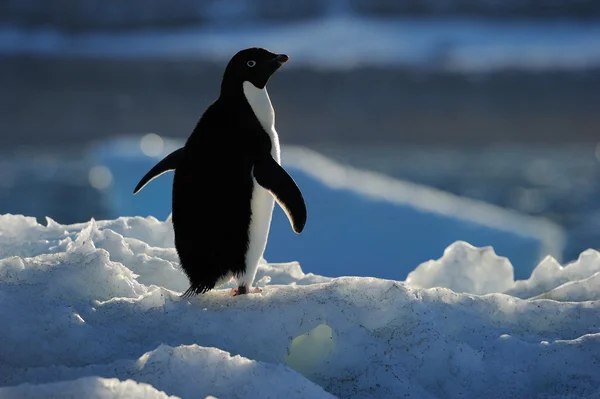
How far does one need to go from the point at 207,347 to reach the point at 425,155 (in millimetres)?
20197

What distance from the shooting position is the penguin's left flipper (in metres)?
2.36

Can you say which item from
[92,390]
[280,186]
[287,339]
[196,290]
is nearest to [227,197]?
[280,186]

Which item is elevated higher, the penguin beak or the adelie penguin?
the penguin beak

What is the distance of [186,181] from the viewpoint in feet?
7.77

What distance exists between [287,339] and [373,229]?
364cm

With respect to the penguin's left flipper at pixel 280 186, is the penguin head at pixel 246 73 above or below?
above

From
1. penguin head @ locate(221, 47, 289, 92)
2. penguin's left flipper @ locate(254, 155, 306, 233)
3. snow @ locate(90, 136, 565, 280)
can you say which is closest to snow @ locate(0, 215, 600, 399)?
penguin's left flipper @ locate(254, 155, 306, 233)

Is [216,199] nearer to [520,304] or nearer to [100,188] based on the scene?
[520,304]

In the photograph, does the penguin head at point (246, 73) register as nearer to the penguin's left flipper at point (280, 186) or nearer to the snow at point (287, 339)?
the penguin's left flipper at point (280, 186)

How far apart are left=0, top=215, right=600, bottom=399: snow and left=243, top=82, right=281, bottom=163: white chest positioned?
18.5 inches

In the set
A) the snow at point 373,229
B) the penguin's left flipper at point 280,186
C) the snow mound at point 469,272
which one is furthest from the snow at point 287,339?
the snow at point 373,229

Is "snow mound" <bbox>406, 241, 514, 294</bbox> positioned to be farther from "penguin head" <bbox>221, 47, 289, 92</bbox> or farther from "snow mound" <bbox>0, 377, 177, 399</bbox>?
"snow mound" <bbox>0, 377, 177, 399</bbox>

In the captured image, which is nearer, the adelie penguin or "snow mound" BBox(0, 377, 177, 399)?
"snow mound" BBox(0, 377, 177, 399)

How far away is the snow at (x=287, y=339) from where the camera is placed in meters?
1.73
